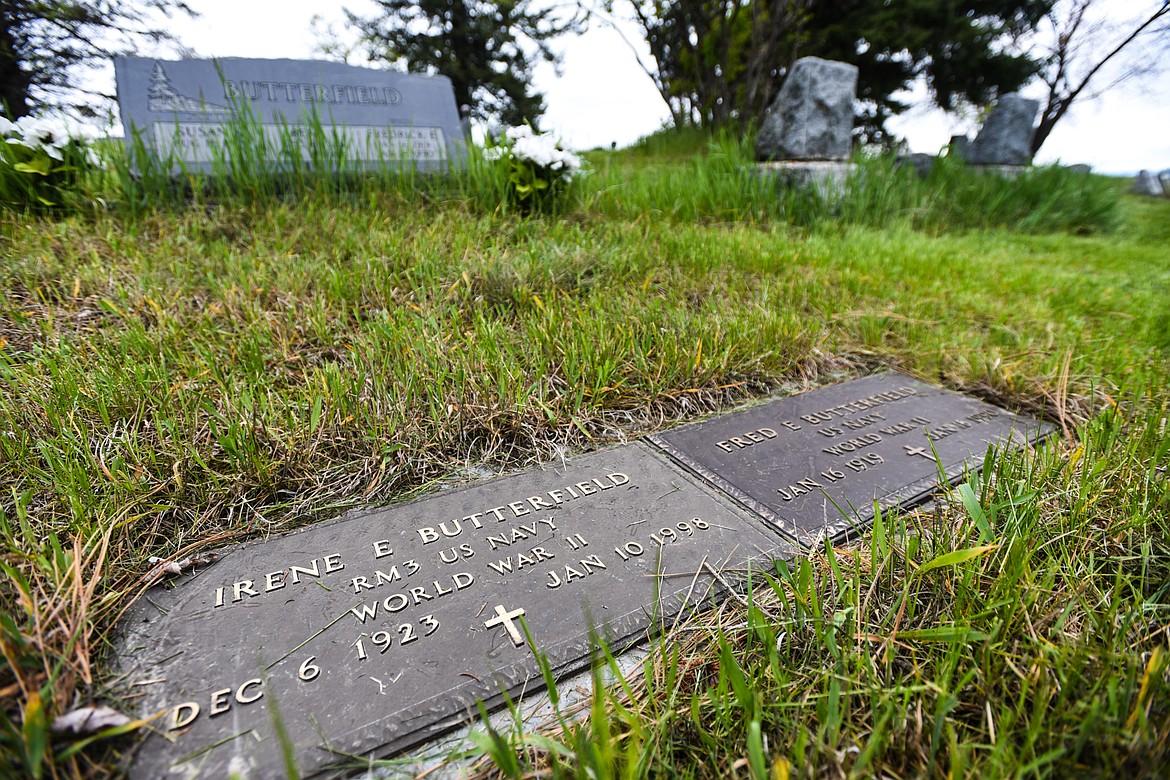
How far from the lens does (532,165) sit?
3.72 m

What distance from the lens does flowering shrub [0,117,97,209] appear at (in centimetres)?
301

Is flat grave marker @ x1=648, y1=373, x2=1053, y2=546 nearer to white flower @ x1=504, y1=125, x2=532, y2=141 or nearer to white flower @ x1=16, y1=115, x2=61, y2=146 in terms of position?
white flower @ x1=504, y1=125, x2=532, y2=141

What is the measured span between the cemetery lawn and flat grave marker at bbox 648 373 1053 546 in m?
0.12

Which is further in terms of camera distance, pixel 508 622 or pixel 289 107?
pixel 289 107

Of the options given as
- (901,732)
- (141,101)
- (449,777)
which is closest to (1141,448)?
(901,732)

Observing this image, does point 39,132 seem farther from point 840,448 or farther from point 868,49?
point 868,49

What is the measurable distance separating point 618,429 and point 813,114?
4.51m

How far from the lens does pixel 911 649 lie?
105 cm

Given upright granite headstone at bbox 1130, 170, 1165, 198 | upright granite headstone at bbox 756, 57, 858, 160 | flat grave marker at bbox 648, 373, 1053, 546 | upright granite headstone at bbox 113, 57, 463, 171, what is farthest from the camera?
upright granite headstone at bbox 1130, 170, 1165, 198

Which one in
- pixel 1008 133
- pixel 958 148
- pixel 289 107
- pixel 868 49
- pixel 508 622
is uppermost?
pixel 868 49

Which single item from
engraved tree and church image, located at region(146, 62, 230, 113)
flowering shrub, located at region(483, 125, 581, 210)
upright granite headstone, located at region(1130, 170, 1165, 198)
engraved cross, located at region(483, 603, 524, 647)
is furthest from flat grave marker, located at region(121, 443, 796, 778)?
upright granite headstone, located at region(1130, 170, 1165, 198)

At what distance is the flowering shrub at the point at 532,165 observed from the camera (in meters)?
3.66

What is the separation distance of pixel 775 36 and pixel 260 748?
8.25 meters

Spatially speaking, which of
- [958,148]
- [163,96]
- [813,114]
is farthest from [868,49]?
[163,96]
